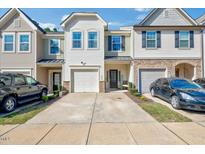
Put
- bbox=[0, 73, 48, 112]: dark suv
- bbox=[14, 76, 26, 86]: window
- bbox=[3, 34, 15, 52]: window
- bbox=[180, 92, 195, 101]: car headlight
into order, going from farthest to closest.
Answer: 1. bbox=[3, 34, 15, 52]: window
2. bbox=[14, 76, 26, 86]: window
3. bbox=[0, 73, 48, 112]: dark suv
4. bbox=[180, 92, 195, 101]: car headlight

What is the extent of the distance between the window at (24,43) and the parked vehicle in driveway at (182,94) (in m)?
12.4

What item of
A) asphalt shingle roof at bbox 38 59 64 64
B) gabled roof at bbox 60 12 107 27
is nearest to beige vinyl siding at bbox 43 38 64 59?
asphalt shingle roof at bbox 38 59 64 64

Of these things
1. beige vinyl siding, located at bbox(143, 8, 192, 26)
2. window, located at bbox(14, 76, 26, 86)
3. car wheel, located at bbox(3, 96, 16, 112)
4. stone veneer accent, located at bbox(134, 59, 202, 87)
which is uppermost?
beige vinyl siding, located at bbox(143, 8, 192, 26)

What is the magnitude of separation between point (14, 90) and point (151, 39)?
12583 millimetres

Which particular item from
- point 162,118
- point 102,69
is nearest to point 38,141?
point 162,118

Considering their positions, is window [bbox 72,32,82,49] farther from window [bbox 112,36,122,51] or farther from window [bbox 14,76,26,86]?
window [bbox 14,76,26,86]

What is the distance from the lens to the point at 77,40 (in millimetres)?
16312

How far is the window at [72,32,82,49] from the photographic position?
53.4ft

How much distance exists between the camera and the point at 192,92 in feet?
28.9

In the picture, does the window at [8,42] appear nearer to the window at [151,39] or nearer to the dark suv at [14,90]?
the dark suv at [14,90]

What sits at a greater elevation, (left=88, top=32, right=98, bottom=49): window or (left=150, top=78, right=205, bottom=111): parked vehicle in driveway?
(left=88, top=32, right=98, bottom=49): window

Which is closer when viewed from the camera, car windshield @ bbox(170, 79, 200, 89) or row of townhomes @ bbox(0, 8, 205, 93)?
car windshield @ bbox(170, 79, 200, 89)

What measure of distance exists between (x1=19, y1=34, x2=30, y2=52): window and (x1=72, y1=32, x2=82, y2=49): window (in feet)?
13.9

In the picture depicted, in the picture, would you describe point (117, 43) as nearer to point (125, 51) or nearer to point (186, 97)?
point (125, 51)
